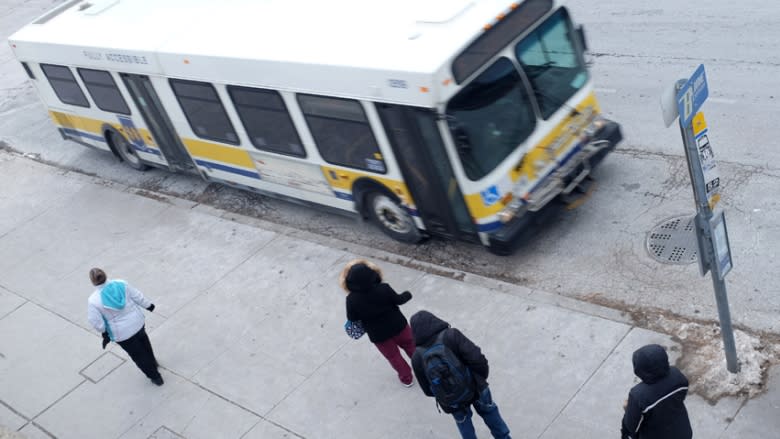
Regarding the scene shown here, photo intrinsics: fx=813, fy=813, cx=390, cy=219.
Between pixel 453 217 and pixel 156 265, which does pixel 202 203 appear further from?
pixel 453 217

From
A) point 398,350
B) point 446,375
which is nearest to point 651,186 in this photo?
point 398,350

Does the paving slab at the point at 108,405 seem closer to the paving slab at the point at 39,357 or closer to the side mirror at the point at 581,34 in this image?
the paving slab at the point at 39,357

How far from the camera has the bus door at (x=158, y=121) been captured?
489 inches

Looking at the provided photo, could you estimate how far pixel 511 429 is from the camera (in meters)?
6.89

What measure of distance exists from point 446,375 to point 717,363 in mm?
2581

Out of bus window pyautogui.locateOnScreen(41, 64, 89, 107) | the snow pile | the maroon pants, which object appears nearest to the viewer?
the snow pile

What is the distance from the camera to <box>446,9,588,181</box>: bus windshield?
827 cm

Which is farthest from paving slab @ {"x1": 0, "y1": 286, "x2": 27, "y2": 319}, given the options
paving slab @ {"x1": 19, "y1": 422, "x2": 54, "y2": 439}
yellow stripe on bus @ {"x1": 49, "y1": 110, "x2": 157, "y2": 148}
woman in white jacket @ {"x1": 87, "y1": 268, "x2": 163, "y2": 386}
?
woman in white jacket @ {"x1": 87, "y1": 268, "x2": 163, "y2": 386}

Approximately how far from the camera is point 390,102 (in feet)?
27.9

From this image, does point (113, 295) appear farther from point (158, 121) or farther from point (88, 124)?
point (88, 124)

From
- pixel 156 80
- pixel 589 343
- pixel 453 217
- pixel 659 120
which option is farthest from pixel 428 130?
pixel 156 80

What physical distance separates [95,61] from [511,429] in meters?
9.49

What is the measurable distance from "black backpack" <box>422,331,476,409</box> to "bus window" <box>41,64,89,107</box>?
10.6 metres

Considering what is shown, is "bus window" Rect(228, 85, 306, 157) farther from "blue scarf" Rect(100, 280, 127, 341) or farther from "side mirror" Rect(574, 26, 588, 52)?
"side mirror" Rect(574, 26, 588, 52)
